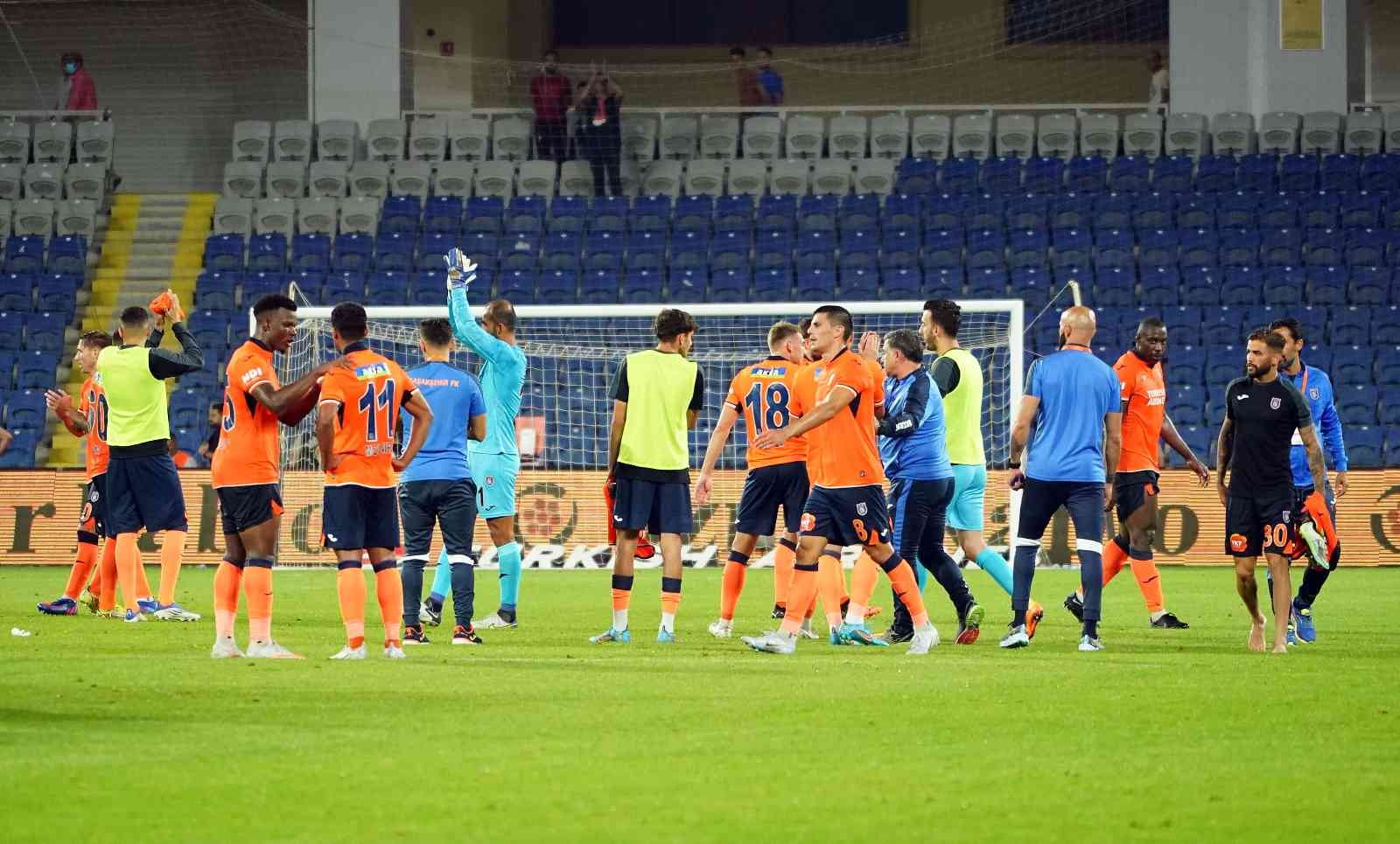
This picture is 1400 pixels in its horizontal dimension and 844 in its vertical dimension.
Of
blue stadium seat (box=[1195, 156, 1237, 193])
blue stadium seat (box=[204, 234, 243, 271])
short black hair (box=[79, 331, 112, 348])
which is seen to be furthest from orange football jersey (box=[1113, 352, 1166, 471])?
blue stadium seat (box=[204, 234, 243, 271])

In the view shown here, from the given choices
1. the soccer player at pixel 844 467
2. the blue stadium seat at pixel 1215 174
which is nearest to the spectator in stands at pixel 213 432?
the soccer player at pixel 844 467

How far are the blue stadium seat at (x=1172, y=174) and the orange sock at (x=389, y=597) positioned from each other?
22.0 meters

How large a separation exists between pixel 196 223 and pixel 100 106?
15.6ft

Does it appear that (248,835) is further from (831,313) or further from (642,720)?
(831,313)

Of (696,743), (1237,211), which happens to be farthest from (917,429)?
(1237,211)

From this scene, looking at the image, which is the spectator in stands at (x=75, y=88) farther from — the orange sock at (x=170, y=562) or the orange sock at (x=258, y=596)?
the orange sock at (x=258, y=596)

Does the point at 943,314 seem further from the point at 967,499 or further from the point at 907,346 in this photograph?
the point at 967,499

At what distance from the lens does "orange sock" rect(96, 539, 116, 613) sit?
14602 millimetres

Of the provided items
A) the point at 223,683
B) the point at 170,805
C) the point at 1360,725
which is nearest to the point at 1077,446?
the point at 1360,725

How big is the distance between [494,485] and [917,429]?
348cm

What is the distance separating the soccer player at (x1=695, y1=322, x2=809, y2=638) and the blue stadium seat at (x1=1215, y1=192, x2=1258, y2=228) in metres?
18.1

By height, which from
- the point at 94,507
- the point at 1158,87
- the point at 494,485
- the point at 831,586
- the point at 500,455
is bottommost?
the point at 831,586

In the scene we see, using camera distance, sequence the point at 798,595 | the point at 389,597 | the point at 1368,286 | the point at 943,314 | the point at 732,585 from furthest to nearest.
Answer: the point at 1368,286 < the point at 732,585 < the point at 943,314 < the point at 798,595 < the point at 389,597

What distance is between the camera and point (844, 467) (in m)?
11.0
